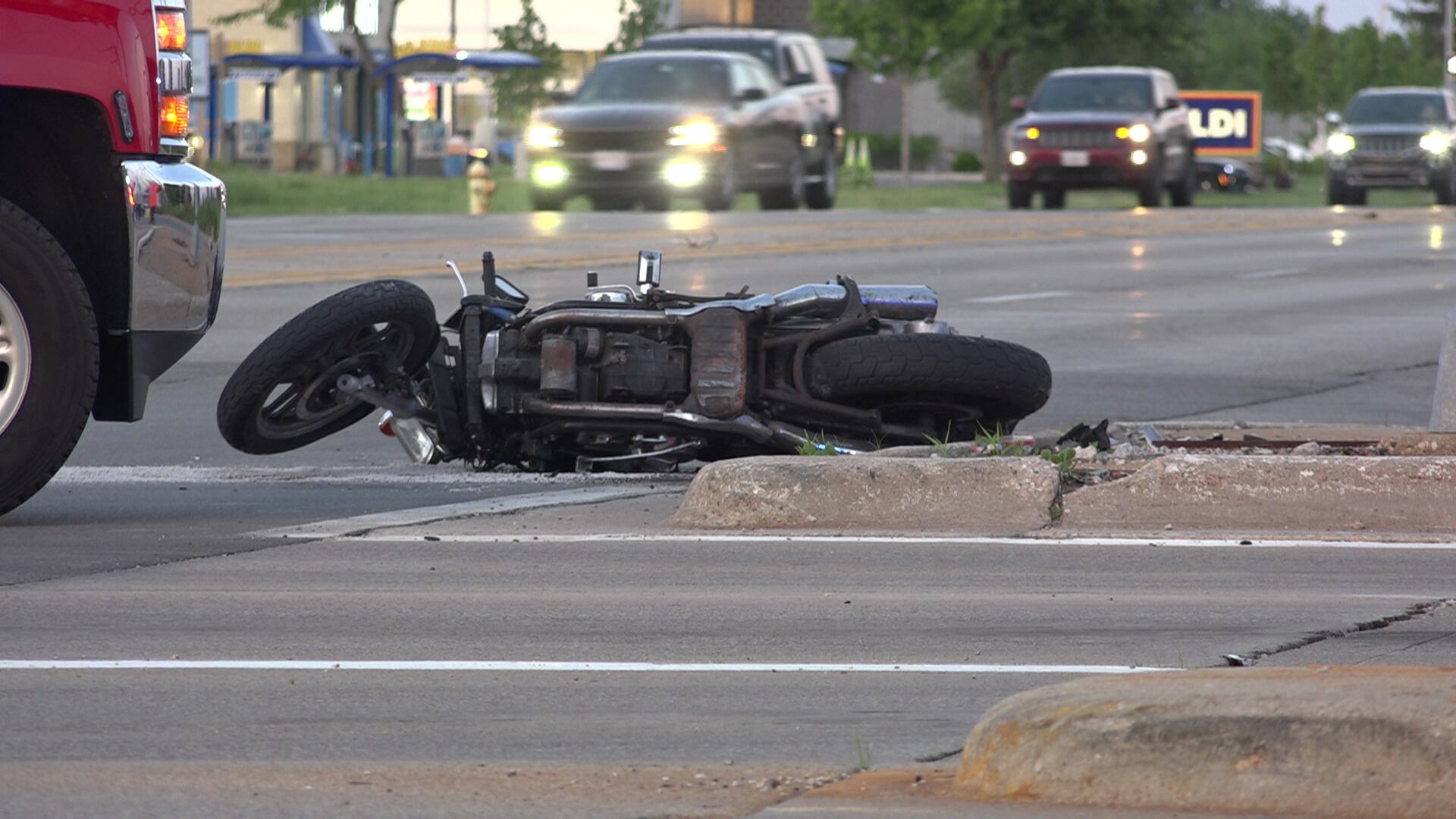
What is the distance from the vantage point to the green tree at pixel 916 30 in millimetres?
49250

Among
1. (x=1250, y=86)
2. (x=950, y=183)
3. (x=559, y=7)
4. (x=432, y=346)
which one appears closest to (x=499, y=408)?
(x=432, y=346)

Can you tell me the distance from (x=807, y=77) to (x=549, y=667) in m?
25.9

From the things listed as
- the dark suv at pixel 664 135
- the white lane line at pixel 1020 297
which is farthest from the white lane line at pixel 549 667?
the dark suv at pixel 664 135

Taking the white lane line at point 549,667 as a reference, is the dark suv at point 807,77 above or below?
above

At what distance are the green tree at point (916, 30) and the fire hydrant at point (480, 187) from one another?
1904 centimetres

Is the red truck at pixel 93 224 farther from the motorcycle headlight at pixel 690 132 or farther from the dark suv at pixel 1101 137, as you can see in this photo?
the dark suv at pixel 1101 137

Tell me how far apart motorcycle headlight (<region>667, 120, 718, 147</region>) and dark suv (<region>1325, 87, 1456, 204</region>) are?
14.1 metres

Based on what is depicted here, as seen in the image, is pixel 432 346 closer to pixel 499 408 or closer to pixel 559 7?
pixel 499 408

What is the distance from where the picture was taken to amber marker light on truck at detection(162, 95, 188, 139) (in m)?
7.64

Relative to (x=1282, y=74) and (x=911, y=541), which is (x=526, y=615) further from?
(x=1282, y=74)

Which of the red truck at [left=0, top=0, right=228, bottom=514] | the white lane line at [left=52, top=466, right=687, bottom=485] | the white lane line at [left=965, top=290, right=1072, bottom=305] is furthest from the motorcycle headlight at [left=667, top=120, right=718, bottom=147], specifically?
the red truck at [left=0, top=0, right=228, bottom=514]

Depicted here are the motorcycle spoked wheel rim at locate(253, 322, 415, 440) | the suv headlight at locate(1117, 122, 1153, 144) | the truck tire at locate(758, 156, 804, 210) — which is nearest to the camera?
the motorcycle spoked wheel rim at locate(253, 322, 415, 440)

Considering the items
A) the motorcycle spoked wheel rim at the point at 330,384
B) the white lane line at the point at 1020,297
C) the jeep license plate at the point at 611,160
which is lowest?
the white lane line at the point at 1020,297

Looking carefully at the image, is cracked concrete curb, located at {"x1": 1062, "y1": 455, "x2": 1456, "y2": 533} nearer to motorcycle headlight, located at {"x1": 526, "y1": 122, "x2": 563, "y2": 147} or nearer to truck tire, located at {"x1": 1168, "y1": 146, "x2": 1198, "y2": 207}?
motorcycle headlight, located at {"x1": 526, "y1": 122, "x2": 563, "y2": 147}
